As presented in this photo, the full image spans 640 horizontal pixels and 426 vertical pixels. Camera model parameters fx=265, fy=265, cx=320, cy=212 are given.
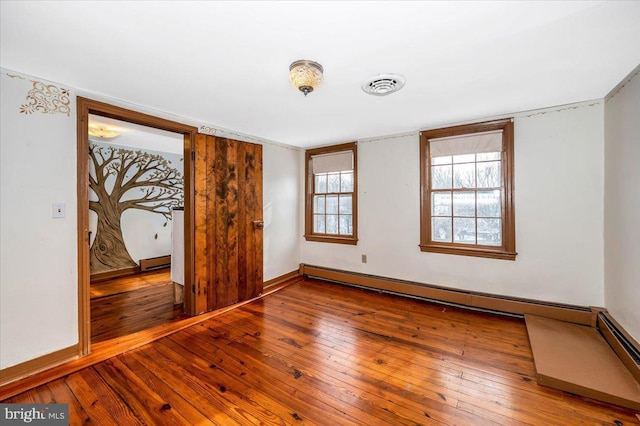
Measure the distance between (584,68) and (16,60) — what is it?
4197mm

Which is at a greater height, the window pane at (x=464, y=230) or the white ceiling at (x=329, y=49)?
the white ceiling at (x=329, y=49)

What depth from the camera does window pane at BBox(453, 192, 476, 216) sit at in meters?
3.39

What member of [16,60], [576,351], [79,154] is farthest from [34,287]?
[576,351]

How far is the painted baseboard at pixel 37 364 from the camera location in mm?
1967

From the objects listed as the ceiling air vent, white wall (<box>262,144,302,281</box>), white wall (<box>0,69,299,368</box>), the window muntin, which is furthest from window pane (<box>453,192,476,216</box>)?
white wall (<box>0,69,299,368</box>)

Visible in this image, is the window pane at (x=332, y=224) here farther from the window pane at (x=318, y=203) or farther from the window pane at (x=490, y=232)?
the window pane at (x=490, y=232)

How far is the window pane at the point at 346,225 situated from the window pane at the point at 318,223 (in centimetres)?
39

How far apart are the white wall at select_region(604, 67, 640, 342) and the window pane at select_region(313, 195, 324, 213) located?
11.6ft

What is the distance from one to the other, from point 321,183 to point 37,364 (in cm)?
392

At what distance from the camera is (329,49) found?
1763mm

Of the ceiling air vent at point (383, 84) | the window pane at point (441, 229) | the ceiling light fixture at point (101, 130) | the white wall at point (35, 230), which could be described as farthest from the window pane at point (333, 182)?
the ceiling light fixture at point (101, 130)

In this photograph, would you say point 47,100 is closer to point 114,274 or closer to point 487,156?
point 114,274

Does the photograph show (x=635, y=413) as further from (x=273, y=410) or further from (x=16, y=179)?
(x=16, y=179)

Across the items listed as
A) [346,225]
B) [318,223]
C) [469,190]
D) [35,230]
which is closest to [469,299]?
[469,190]
